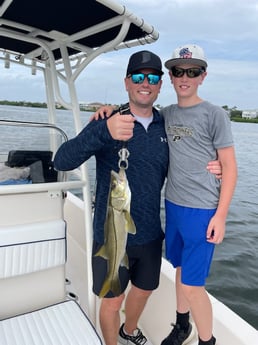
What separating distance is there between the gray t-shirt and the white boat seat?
A: 992mm

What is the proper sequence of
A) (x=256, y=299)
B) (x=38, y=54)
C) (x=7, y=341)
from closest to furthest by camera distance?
1. (x=7, y=341)
2. (x=38, y=54)
3. (x=256, y=299)

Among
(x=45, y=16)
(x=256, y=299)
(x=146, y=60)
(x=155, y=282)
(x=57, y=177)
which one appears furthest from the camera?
(x=256, y=299)

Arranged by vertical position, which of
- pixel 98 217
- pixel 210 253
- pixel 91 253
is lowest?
pixel 91 253

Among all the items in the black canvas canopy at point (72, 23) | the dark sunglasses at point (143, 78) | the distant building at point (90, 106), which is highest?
the black canvas canopy at point (72, 23)

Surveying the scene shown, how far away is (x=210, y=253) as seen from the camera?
2068 millimetres

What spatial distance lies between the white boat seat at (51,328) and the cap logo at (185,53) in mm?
1792

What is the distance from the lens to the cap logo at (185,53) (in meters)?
2.01

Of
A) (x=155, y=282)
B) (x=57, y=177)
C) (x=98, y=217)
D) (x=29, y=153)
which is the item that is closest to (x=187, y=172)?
(x=98, y=217)

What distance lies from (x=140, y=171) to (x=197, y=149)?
0.40 m

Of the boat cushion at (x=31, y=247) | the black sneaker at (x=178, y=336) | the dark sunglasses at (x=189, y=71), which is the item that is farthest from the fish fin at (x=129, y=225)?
the black sneaker at (x=178, y=336)

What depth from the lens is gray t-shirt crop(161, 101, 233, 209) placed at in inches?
77.8

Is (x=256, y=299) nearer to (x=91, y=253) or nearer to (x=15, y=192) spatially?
(x=91, y=253)

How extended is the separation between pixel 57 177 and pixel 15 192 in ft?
1.36

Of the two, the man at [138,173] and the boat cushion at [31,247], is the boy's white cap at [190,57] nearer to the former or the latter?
the man at [138,173]
